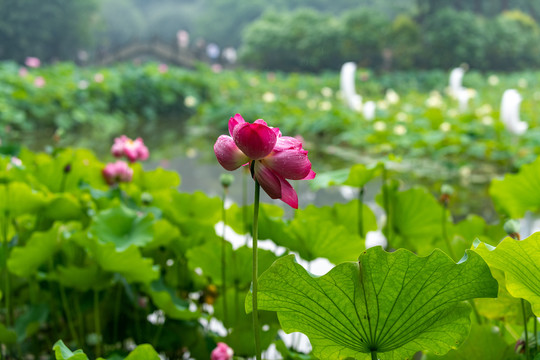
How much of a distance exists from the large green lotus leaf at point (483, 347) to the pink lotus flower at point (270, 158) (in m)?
0.21

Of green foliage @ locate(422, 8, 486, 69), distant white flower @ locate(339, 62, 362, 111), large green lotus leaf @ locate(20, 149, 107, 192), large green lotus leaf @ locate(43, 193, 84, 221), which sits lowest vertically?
large green lotus leaf @ locate(43, 193, 84, 221)

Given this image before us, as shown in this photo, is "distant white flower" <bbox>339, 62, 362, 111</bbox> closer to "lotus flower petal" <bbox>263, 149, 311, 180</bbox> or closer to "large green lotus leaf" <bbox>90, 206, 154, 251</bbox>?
"large green lotus leaf" <bbox>90, 206, 154, 251</bbox>

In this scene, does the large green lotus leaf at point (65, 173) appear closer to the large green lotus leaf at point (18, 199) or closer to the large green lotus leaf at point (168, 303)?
the large green lotus leaf at point (18, 199)

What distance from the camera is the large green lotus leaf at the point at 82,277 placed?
1.93 ft

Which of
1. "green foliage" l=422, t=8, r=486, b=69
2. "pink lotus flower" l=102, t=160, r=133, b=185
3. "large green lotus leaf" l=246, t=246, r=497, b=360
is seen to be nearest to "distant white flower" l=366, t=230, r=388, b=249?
"pink lotus flower" l=102, t=160, r=133, b=185

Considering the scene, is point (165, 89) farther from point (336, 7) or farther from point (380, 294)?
point (336, 7)

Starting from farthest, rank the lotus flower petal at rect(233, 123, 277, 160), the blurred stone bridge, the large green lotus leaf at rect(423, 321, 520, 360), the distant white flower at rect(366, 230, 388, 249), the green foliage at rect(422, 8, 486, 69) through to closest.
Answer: the blurred stone bridge, the green foliage at rect(422, 8, 486, 69), the distant white flower at rect(366, 230, 388, 249), the large green lotus leaf at rect(423, 321, 520, 360), the lotus flower petal at rect(233, 123, 277, 160)

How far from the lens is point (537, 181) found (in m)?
0.57

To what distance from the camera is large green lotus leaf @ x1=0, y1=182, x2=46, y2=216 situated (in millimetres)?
591

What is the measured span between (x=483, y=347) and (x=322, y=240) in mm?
179

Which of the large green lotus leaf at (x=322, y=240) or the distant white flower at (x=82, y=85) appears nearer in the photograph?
the large green lotus leaf at (x=322, y=240)

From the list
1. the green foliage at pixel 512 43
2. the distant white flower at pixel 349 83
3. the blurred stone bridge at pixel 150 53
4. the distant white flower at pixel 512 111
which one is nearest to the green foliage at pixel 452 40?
the green foliage at pixel 512 43

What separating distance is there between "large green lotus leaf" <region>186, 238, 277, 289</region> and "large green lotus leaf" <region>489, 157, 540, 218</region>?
28cm

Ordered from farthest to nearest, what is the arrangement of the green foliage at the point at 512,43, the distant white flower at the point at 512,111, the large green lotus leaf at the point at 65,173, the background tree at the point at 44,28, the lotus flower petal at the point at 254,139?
the background tree at the point at 44,28 < the green foliage at the point at 512,43 < the distant white flower at the point at 512,111 < the large green lotus leaf at the point at 65,173 < the lotus flower petal at the point at 254,139
